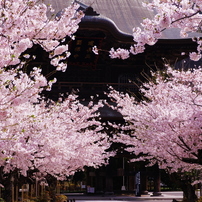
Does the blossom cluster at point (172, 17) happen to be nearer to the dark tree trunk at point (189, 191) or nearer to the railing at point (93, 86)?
the dark tree trunk at point (189, 191)

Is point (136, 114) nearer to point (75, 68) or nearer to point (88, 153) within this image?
point (88, 153)

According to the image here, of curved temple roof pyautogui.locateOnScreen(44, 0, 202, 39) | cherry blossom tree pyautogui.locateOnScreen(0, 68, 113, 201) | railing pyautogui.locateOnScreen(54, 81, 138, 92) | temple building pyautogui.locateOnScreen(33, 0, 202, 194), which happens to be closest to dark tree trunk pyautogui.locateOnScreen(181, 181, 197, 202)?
cherry blossom tree pyautogui.locateOnScreen(0, 68, 113, 201)

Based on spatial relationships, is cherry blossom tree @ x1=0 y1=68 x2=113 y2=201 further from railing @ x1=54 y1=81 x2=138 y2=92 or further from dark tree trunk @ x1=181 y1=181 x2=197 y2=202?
dark tree trunk @ x1=181 y1=181 x2=197 y2=202

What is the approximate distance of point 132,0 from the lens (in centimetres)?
3409

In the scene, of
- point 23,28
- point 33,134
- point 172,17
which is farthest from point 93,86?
point 172,17

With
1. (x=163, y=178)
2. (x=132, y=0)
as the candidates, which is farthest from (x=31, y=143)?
(x=163, y=178)

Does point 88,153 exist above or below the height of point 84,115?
below

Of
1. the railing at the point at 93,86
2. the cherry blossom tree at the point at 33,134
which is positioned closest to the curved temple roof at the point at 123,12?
the railing at the point at 93,86

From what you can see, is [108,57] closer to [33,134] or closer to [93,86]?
[93,86]

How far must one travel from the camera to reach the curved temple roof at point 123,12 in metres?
29.6

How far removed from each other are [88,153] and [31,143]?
282 inches

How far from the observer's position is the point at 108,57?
94.1 ft

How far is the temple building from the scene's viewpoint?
26.3m

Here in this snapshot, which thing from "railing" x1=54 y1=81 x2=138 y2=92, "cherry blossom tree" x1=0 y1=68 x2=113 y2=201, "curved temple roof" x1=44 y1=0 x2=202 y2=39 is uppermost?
"curved temple roof" x1=44 y1=0 x2=202 y2=39
